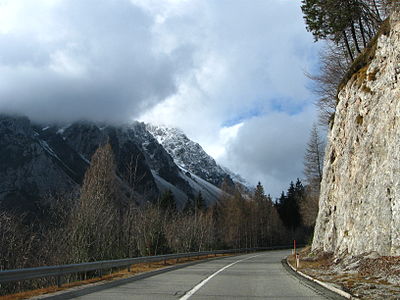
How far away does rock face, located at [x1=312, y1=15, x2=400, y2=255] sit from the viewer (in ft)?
55.4

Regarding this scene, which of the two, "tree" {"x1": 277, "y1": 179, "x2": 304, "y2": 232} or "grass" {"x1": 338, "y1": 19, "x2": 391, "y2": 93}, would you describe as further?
"tree" {"x1": 277, "y1": 179, "x2": 304, "y2": 232}

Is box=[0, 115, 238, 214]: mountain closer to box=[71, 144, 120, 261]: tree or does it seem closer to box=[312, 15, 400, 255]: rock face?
box=[71, 144, 120, 261]: tree

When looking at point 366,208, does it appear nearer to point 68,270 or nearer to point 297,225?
point 68,270

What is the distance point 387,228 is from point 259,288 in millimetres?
7277

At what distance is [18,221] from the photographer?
2692 centimetres

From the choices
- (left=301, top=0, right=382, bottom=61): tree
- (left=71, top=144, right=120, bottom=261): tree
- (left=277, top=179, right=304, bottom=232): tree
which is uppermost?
(left=301, top=0, right=382, bottom=61): tree

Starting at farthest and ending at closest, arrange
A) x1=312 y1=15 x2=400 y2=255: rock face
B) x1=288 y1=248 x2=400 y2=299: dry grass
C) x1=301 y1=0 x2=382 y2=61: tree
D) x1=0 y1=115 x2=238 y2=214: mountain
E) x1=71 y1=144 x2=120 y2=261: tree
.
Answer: x1=0 y1=115 x2=238 y2=214: mountain, x1=301 y1=0 x2=382 y2=61: tree, x1=71 y1=144 x2=120 y2=261: tree, x1=312 y1=15 x2=400 y2=255: rock face, x1=288 y1=248 x2=400 y2=299: dry grass

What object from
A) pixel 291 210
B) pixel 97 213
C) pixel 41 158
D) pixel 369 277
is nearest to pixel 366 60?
pixel 369 277

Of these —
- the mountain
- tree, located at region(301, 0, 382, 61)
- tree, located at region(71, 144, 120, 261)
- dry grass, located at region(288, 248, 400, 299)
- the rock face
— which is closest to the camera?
dry grass, located at region(288, 248, 400, 299)

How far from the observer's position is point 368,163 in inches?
814

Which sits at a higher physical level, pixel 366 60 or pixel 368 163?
pixel 366 60

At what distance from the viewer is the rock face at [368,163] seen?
16.9 meters

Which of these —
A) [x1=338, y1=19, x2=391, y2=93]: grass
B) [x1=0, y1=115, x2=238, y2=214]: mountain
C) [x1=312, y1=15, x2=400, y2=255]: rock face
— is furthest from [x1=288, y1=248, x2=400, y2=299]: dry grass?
[x1=0, y1=115, x2=238, y2=214]: mountain

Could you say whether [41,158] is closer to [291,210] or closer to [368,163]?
[291,210]
